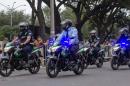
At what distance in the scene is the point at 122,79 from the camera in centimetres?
1500

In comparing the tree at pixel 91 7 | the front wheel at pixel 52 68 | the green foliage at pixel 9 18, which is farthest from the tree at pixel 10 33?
the green foliage at pixel 9 18

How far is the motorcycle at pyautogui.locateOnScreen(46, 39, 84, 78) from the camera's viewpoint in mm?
15781

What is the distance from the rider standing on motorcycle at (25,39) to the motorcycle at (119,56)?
3.44m

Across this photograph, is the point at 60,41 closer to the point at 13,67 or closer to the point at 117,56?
the point at 13,67

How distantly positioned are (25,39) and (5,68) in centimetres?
135

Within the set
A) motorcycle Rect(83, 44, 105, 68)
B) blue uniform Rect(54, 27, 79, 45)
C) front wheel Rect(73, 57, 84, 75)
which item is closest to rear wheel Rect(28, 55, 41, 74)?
front wheel Rect(73, 57, 84, 75)

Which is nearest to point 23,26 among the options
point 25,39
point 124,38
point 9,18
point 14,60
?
point 25,39

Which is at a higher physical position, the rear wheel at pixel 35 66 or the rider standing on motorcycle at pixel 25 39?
the rider standing on motorcycle at pixel 25 39

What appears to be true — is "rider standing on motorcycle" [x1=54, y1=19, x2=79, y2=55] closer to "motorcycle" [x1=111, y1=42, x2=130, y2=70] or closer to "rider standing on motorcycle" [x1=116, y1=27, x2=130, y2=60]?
"motorcycle" [x1=111, y1=42, x2=130, y2=70]

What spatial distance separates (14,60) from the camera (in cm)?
1739

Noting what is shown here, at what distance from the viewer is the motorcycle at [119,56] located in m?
19.4

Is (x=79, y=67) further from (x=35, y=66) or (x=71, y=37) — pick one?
(x=35, y=66)

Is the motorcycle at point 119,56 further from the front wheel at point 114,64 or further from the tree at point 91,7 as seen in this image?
the tree at point 91,7

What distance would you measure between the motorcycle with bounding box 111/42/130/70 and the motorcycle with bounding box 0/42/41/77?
308 cm
